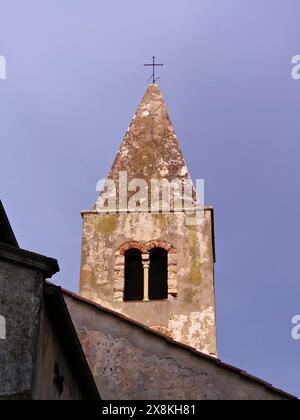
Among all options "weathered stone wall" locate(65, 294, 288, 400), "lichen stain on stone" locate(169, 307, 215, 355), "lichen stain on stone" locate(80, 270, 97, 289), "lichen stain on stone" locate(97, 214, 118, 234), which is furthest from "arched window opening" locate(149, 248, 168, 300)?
"weathered stone wall" locate(65, 294, 288, 400)

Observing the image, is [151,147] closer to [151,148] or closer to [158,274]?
[151,148]

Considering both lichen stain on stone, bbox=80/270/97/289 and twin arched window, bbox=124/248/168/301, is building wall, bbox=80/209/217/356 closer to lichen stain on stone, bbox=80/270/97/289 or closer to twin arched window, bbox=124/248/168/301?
lichen stain on stone, bbox=80/270/97/289

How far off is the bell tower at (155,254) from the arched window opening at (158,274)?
0.9 inches

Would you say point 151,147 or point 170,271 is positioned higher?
point 151,147

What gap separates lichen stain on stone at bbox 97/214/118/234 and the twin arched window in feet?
2.39

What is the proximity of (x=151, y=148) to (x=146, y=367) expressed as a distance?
914 centimetres

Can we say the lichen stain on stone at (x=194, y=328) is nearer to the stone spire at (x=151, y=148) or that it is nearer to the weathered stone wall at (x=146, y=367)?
the weathered stone wall at (x=146, y=367)

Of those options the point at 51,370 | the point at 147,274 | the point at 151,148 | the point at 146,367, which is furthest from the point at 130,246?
the point at 51,370

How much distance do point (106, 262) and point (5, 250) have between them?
33.3 feet

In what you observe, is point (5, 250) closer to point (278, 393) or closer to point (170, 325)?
point (278, 393)

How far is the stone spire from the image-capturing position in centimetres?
1884

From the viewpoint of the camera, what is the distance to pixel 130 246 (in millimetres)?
16844
